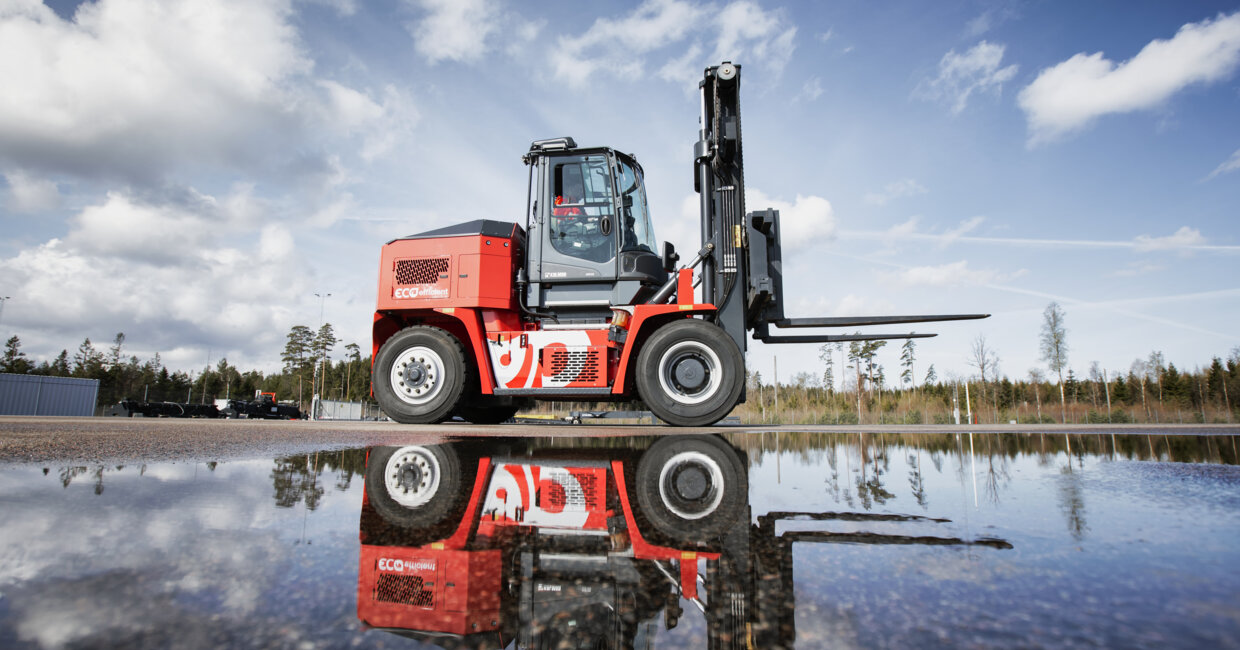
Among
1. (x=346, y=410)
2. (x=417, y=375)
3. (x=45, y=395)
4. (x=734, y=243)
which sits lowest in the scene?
(x=346, y=410)

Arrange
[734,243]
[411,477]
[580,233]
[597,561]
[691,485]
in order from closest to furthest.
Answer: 1. [597,561]
2. [691,485]
3. [411,477]
4. [734,243]
5. [580,233]

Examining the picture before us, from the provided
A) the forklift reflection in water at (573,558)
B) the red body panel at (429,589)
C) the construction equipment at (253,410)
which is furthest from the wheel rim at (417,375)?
the construction equipment at (253,410)

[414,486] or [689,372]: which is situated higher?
A: [689,372]

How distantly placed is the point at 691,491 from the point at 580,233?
5.30 meters

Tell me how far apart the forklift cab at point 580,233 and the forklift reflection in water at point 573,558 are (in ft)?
15.3

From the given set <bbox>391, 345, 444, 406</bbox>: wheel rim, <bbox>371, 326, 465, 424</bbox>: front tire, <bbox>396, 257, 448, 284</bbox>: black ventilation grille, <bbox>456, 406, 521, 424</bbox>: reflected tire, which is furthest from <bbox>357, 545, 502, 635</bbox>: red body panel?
<bbox>456, 406, 521, 424</bbox>: reflected tire

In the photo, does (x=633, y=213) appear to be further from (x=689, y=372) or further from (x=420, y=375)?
(x=420, y=375)

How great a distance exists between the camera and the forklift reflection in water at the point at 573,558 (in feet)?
2.74

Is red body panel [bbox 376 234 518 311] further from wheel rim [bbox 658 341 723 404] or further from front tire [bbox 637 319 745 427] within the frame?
wheel rim [bbox 658 341 723 404]

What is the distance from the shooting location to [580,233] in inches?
274

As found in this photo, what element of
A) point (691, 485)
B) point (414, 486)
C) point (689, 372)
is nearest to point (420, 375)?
point (689, 372)

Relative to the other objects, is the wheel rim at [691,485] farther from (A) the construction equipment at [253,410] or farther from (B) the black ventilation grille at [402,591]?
(A) the construction equipment at [253,410]

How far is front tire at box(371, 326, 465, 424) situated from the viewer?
22.5 feet

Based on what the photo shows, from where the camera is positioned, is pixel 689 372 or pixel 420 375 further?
pixel 420 375
